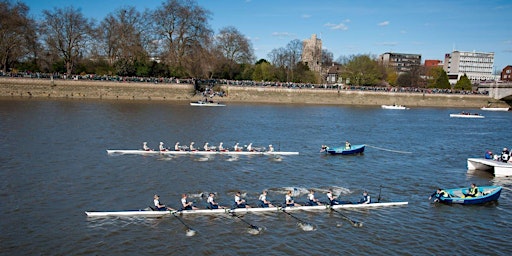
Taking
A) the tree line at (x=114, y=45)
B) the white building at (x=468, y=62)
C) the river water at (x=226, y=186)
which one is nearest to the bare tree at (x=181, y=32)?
the tree line at (x=114, y=45)

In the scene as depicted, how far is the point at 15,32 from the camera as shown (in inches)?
2763

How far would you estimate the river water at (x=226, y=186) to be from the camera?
17.2 meters

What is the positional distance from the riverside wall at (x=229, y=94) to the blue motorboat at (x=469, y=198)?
5827 centimetres

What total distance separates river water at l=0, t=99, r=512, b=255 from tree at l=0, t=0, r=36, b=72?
91.8 ft

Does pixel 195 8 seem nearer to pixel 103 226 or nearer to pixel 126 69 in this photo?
pixel 126 69

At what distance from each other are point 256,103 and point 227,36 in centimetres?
2411

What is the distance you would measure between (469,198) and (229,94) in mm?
61289

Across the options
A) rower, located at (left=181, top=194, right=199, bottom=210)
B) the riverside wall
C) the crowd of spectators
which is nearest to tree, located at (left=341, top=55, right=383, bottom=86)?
the crowd of spectators

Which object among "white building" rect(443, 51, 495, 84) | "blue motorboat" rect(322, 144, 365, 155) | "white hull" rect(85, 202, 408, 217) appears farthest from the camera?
"white building" rect(443, 51, 495, 84)

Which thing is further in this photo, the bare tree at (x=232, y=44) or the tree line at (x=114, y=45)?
the bare tree at (x=232, y=44)

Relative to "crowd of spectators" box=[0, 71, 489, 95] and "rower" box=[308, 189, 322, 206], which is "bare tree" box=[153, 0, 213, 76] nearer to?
"crowd of spectators" box=[0, 71, 489, 95]

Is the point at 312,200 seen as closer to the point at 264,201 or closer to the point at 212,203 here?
the point at 264,201

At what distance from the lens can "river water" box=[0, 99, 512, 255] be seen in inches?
679

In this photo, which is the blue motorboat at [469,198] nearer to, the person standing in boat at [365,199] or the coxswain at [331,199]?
the person standing in boat at [365,199]
